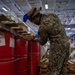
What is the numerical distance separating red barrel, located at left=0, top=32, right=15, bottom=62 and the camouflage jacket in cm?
62

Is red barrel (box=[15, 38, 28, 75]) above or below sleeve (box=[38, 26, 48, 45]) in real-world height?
Result: below

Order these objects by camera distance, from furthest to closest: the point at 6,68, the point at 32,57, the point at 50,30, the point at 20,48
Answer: the point at 32,57 → the point at 20,48 → the point at 50,30 → the point at 6,68

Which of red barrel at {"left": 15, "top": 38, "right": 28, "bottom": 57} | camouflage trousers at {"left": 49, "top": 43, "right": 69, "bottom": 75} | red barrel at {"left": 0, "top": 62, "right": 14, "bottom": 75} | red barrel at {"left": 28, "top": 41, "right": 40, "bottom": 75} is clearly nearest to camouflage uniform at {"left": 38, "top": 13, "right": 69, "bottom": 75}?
camouflage trousers at {"left": 49, "top": 43, "right": 69, "bottom": 75}

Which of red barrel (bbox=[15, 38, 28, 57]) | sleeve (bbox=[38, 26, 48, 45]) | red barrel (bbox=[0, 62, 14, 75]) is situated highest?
sleeve (bbox=[38, 26, 48, 45])

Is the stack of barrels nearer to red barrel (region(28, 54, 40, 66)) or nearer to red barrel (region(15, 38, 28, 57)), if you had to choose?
red barrel (region(15, 38, 28, 57))

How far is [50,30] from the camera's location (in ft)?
9.70

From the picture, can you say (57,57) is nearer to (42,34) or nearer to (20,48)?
(42,34)

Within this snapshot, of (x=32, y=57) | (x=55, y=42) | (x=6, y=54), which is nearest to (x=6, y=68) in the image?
(x=6, y=54)

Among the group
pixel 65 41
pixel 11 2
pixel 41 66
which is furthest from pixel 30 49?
pixel 11 2

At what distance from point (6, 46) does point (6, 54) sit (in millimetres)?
124

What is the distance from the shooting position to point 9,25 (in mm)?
2770

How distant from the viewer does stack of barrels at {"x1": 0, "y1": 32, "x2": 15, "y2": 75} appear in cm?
245

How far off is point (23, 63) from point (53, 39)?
101 cm

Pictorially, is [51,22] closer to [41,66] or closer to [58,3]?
[41,66]
